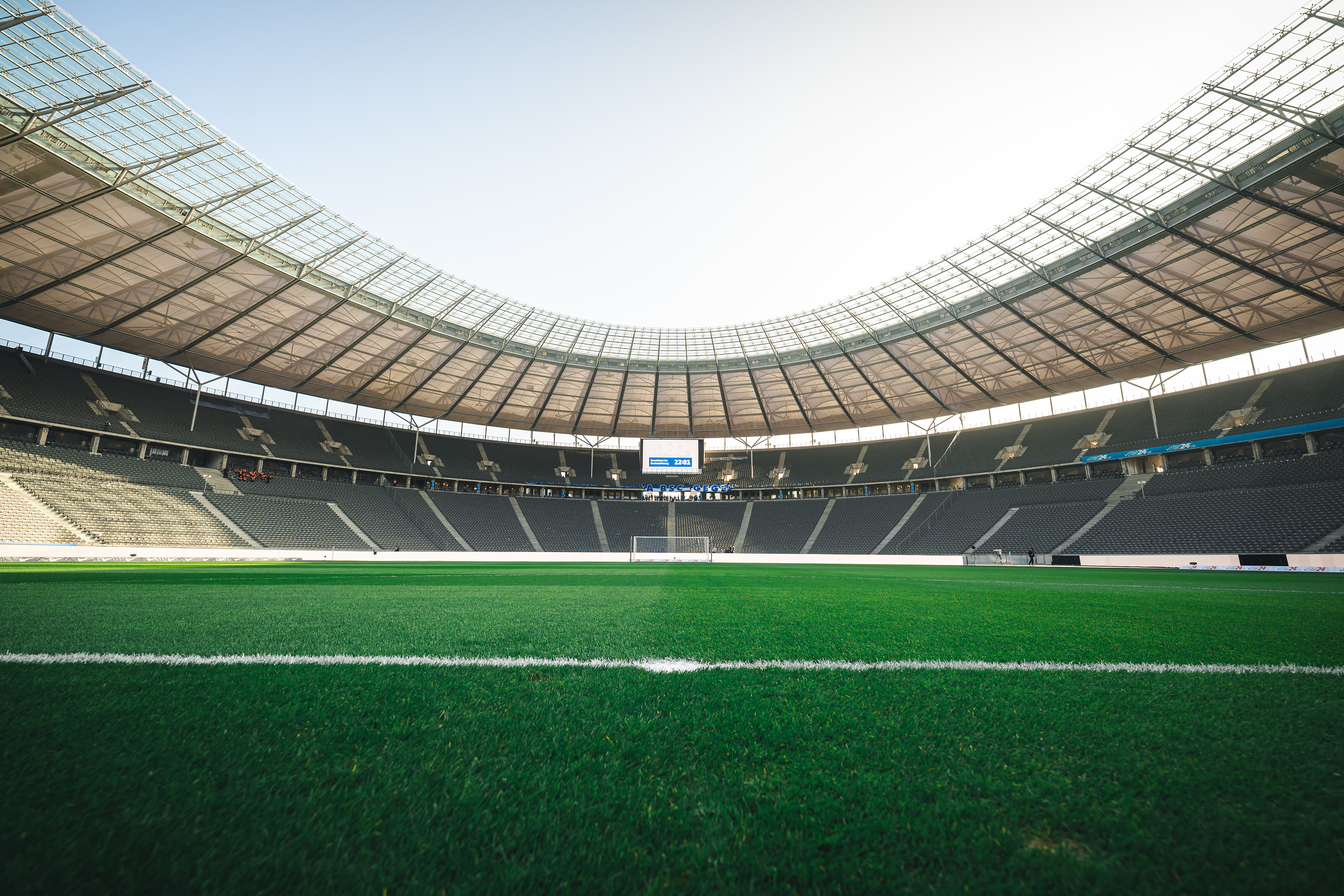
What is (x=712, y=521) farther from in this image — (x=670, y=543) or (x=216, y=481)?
(x=216, y=481)

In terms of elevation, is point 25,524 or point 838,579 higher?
point 25,524

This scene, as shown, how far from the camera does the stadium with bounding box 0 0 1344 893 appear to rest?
4.50ft

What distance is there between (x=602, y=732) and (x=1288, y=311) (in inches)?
1468

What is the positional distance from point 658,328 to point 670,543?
54.2 feet

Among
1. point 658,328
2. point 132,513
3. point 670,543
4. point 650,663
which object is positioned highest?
point 658,328

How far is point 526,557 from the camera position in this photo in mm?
33594

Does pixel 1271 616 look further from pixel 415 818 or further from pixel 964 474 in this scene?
pixel 964 474

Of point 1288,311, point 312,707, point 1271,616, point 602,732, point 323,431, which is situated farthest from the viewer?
point 323,431

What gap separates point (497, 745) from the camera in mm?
1928

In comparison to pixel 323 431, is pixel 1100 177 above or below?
above

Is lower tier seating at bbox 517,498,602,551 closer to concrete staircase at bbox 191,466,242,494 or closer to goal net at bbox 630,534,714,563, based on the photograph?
goal net at bbox 630,534,714,563

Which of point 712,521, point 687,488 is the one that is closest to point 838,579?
point 687,488

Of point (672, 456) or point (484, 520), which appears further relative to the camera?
point (484, 520)

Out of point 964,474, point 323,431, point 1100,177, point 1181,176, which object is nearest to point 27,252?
point 323,431
